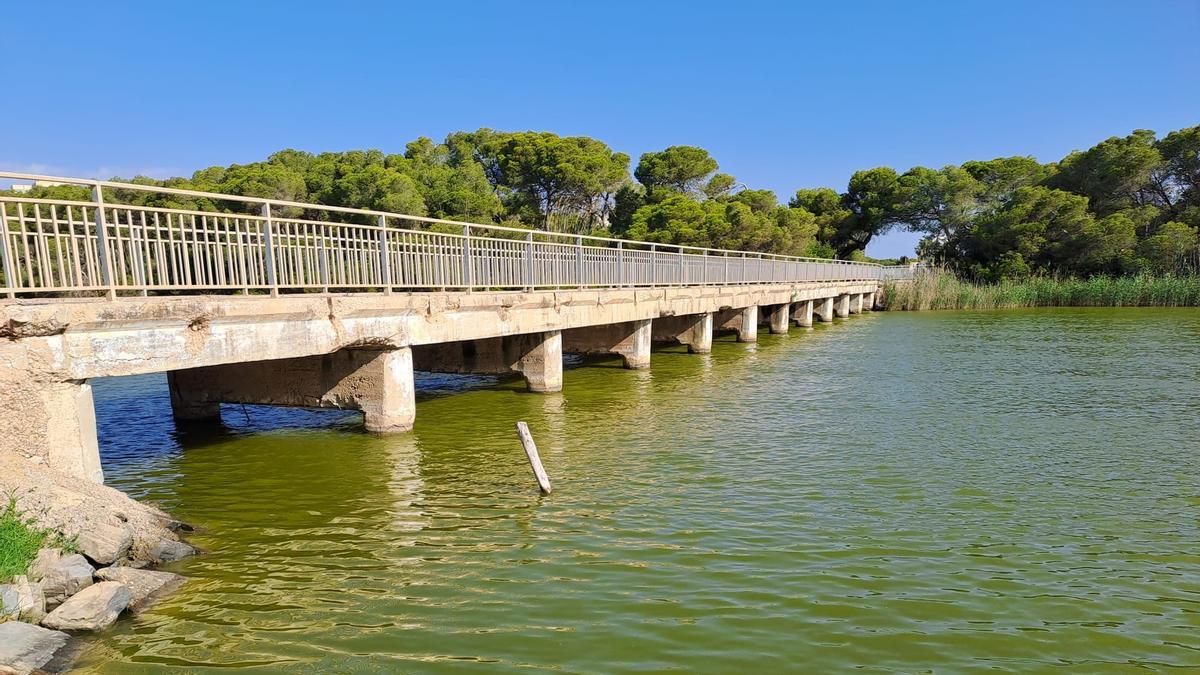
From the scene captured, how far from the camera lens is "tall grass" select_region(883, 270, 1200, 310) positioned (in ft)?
131

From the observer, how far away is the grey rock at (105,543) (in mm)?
5598

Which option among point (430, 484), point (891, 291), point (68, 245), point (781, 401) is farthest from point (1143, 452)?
point (891, 291)

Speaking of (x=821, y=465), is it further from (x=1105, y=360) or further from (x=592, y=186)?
(x=592, y=186)

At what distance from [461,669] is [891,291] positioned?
4648cm

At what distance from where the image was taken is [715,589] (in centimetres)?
551

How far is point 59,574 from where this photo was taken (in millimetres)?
5180

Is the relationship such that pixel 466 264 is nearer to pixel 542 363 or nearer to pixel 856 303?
pixel 542 363

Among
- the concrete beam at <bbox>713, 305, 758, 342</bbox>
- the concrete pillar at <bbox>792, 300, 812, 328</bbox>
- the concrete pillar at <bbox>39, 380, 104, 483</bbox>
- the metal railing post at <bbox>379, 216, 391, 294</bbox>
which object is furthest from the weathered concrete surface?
the concrete pillar at <bbox>792, 300, 812, 328</bbox>

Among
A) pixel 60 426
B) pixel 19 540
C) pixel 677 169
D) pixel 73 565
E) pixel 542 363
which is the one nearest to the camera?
pixel 19 540

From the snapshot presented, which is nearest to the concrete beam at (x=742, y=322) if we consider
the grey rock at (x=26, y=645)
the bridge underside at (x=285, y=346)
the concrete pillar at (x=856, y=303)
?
the bridge underside at (x=285, y=346)

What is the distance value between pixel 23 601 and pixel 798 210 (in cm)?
5834

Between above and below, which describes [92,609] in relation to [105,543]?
below

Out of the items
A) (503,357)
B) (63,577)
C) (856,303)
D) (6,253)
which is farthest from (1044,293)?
(63,577)

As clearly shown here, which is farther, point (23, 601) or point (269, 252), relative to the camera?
point (269, 252)
